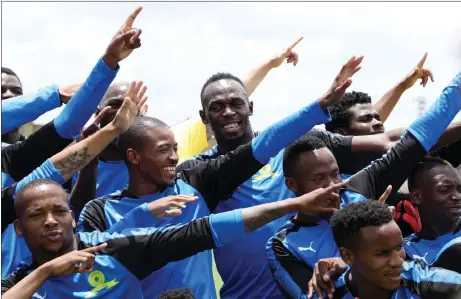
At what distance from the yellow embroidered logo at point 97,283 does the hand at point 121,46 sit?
1.51 meters

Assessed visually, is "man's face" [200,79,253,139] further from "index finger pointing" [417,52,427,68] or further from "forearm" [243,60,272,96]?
"index finger pointing" [417,52,427,68]

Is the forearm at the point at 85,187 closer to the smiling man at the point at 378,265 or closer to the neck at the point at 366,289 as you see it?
the smiling man at the point at 378,265

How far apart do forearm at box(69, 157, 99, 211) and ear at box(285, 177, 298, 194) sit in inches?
56.6

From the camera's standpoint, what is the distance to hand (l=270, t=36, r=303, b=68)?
705cm

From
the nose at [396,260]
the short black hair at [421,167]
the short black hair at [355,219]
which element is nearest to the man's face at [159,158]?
the short black hair at [355,219]

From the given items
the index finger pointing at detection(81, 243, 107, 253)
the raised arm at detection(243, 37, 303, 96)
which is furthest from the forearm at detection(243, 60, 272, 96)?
the index finger pointing at detection(81, 243, 107, 253)

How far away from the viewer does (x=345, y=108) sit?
6699 mm

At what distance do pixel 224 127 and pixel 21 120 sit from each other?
135cm

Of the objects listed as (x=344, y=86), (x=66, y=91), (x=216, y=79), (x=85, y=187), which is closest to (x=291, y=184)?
(x=344, y=86)

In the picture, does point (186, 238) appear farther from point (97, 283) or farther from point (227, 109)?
point (227, 109)

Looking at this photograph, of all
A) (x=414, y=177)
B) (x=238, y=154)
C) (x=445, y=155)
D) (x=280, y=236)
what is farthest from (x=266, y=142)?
(x=445, y=155)

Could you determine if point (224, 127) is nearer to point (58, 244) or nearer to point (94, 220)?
point (94, 220)

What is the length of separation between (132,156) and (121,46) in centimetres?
71

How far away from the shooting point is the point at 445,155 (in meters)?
6.04
